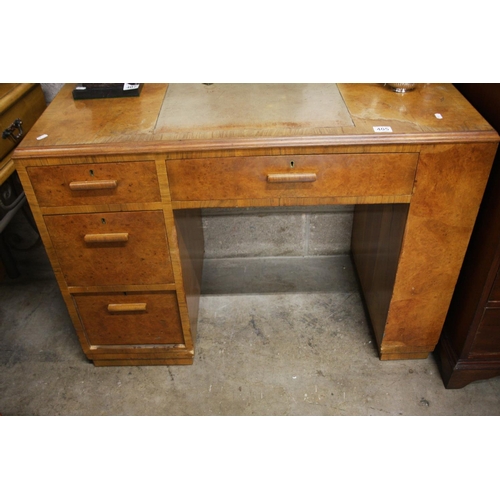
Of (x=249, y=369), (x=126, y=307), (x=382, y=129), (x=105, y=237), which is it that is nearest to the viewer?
(x=382, y=129)

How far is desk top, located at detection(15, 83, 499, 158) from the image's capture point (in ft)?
3.98

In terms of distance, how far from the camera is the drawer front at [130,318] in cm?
154

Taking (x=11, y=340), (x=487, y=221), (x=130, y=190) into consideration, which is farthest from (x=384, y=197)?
(x=11, y=340)

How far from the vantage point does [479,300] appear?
4.61ft

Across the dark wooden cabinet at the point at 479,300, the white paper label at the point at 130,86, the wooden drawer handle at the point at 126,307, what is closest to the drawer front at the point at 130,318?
the wooden drawer handle at the point at 126,307

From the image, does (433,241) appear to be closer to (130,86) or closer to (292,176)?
(292,176)

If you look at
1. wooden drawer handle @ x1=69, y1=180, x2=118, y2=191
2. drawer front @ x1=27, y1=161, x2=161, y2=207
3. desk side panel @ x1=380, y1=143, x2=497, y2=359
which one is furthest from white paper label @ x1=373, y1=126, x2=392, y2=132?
wooden drawer handle @ x1=69, y1=180, x2=118, y2=191

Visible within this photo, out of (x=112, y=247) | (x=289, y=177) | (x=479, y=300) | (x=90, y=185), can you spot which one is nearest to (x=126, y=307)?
(x=112, y=247)

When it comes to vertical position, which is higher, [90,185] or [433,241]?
[90,185]

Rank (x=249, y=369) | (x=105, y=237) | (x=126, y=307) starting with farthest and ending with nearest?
1. (x=249, y=369)
2. (x=126, y=307)
3. (x=105, y=237)

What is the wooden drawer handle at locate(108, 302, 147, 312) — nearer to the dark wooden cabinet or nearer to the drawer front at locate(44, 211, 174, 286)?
the drawer front at locate(44, 211, 174, 286)

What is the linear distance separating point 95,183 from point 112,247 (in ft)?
0.75

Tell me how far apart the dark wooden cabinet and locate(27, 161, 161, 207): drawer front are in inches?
38.0

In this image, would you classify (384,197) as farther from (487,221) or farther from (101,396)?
(101,396)
